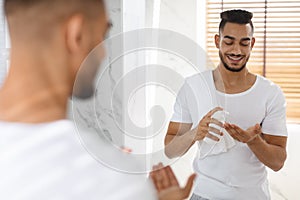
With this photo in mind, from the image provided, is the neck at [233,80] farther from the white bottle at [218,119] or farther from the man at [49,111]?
the man at [49,111]

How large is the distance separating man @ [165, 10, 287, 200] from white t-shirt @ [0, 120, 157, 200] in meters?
0.83

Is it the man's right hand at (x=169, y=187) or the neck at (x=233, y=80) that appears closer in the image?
the man's right hand at (x=169, y=187)

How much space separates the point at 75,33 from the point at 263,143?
0.95m

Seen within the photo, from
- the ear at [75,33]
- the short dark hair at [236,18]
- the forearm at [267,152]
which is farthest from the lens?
the short dark hair at [236,18]

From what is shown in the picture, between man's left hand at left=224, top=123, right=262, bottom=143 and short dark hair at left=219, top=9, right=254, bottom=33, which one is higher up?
short dark hair at left=219, top=9, right=254, bottom=33

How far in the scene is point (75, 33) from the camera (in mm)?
458

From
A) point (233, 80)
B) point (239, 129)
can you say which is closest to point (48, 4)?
point (239, 129)

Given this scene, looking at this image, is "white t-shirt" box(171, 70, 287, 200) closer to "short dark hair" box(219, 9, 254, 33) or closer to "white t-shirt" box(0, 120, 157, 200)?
"short dark hair" box(219, 9, 254, 33)

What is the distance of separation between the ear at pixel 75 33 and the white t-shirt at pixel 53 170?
0.25ft

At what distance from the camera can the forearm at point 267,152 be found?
1310 mm

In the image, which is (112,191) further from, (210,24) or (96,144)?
(210,24)

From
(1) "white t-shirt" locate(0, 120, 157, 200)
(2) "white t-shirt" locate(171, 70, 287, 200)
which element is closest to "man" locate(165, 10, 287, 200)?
(2) "white t-shirt" locate(171, 70, 287, 200)

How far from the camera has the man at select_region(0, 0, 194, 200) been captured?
46cm

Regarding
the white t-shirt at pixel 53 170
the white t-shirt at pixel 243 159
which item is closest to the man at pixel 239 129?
the white t-shirt at pixel 243 159
